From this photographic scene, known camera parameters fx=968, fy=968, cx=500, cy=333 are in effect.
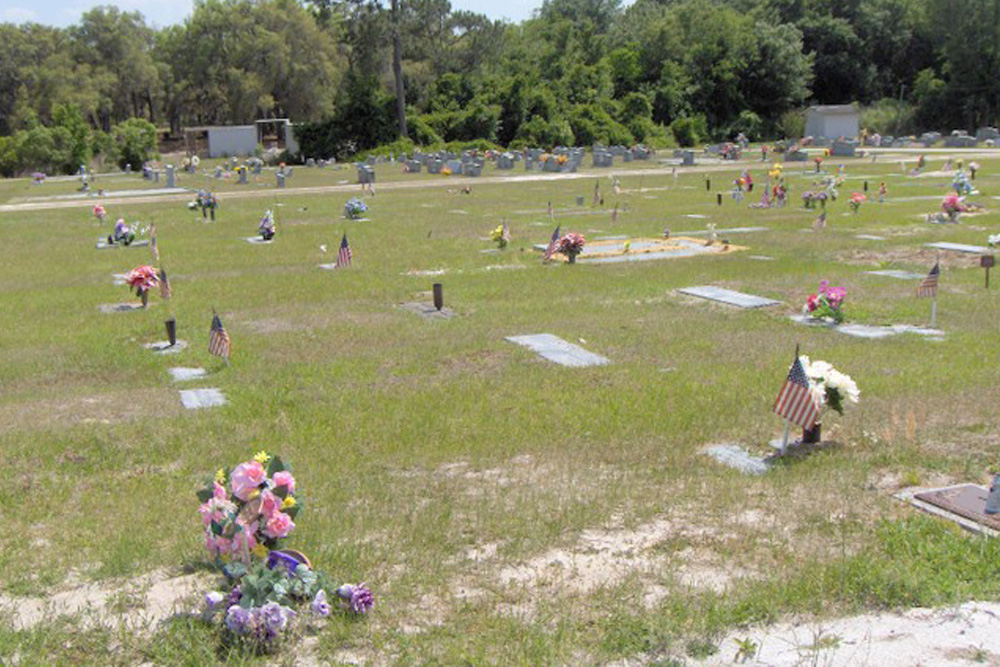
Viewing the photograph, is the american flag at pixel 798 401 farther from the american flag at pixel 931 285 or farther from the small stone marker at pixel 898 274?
the small stone marker at pixel 898 274

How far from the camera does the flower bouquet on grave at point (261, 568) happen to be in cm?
473

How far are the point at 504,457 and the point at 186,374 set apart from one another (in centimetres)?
498

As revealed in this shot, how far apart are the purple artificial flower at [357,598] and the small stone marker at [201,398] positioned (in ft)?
16.4

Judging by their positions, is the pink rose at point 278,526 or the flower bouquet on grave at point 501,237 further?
the flower bouquet on grave at point 501,237

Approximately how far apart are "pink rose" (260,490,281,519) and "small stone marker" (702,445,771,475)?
3.68m

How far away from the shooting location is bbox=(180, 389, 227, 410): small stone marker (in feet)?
31.7

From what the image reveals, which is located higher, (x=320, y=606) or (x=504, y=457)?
(x=320, y=606)

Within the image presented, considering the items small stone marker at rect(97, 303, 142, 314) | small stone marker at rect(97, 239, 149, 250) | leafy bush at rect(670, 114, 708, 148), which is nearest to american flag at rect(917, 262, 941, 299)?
small stone marker at rect(97, 303, 142, 314)

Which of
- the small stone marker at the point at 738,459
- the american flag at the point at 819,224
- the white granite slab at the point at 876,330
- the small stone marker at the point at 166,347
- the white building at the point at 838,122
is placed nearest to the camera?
the small stone marker at the point at 738,459

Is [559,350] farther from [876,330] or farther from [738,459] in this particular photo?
[738,459]

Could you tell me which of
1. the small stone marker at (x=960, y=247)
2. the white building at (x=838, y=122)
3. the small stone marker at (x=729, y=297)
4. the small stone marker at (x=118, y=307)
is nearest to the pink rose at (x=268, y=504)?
the small stone marker at (x=729, y=297)

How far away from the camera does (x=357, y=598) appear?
4.99m

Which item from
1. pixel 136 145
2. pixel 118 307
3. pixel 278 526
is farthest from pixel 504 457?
pixel 136 145

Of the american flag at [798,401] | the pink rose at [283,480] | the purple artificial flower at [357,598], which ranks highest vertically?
the pink rose at [283,480]
